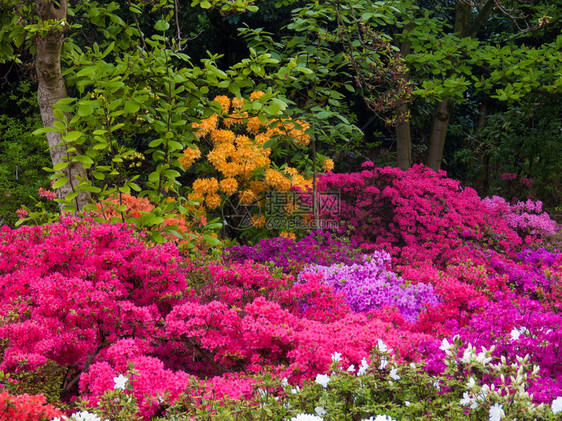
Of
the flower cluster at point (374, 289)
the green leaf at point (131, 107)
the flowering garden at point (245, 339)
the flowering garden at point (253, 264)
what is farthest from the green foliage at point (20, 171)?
the flower cluster at point (374, 289)

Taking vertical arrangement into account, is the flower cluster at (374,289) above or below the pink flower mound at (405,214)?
below

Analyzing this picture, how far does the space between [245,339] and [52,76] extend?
272 cm

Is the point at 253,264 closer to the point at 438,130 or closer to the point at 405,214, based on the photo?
the point at 405,214

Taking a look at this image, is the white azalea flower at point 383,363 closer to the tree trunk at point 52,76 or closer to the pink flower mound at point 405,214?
the tree trunk at point 52,76

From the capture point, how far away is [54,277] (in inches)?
103

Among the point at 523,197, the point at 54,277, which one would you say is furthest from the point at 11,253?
the point at 523,197

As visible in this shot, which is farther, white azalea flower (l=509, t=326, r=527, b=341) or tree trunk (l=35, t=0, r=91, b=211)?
tree trunk (l=35, t=0, r=91, b=211)

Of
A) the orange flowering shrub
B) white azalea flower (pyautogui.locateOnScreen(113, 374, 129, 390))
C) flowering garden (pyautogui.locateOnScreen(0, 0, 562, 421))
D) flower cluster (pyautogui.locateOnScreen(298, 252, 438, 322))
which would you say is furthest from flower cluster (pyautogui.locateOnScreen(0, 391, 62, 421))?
the orange flowering shrub

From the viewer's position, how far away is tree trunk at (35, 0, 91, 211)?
383cm

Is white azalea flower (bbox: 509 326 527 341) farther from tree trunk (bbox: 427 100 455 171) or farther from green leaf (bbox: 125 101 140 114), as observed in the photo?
tree trunk (bbox: 427 100 455 171)

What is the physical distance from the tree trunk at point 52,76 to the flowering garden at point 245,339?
892mm

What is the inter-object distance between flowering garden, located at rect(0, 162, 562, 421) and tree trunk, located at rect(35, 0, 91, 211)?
2.93 feet

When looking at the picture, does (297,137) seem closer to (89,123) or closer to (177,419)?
(89,123)

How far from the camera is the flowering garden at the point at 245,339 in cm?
195
